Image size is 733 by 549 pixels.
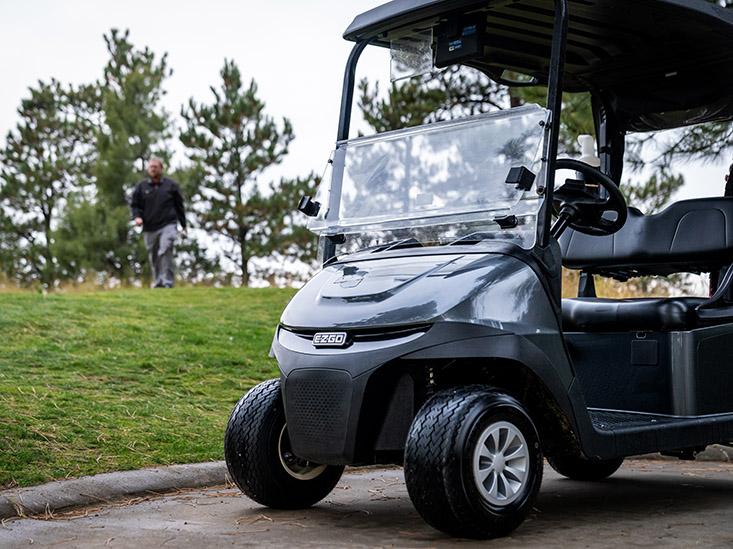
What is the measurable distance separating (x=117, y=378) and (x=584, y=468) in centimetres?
336

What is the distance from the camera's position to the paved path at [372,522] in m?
3.97

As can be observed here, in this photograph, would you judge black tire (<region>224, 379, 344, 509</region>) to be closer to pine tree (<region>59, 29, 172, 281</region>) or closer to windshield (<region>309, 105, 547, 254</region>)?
windshield (<region>309, 105, 547, 254</region>)

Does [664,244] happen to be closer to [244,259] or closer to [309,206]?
[309,206]

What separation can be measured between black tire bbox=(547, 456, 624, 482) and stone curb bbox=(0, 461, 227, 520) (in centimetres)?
172

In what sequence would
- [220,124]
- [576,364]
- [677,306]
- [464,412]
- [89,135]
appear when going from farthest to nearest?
[89,135], [220,124], [576,364], [677,306], [464,412]

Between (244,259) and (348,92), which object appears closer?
(348,92)

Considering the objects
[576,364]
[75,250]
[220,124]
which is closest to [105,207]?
[75,250]

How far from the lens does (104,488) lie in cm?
507

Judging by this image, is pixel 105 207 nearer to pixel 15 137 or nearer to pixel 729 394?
pixel 15 137

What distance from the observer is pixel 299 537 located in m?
4.05

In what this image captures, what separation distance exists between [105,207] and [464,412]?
96.3 feet

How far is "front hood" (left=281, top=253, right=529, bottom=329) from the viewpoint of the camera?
3963 mm

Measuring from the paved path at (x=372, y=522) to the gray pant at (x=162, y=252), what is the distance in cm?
971

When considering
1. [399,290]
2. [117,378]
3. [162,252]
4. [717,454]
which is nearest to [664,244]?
[717,454]
